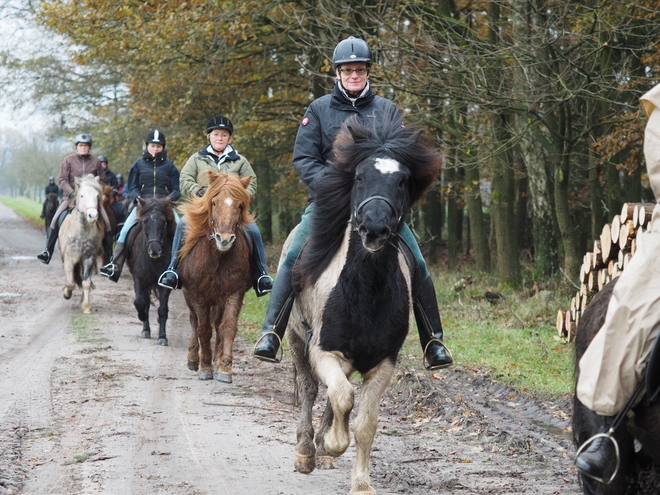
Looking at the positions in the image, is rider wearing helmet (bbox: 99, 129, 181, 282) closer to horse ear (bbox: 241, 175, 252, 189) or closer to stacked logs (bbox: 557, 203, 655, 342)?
horse ear (bbox: 241, 175, 252, 189)

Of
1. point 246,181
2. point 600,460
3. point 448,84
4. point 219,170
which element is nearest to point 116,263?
point 219,170

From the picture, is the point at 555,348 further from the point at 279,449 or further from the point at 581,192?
the point at 581,192

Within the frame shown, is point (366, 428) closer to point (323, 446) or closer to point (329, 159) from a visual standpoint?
point (323, 446)

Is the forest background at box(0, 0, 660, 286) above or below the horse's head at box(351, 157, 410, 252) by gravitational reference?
above

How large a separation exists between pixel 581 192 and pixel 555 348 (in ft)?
46.6

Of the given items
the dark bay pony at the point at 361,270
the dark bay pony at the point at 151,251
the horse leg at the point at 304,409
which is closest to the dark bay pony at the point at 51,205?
the dark bay pony at the point at 151,251

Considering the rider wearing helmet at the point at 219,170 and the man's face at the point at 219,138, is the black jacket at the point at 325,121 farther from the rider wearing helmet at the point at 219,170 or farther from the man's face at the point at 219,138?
the man's face at the point at 219,138

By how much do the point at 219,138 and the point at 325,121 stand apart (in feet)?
14.2

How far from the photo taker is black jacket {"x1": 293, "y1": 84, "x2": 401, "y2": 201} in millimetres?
6766

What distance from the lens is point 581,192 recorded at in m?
25.3

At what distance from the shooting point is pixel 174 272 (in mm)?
10625

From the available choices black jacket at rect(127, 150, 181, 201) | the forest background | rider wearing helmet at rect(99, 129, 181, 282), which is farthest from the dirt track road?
the forest background

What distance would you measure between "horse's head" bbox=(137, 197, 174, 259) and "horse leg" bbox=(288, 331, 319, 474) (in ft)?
20.0

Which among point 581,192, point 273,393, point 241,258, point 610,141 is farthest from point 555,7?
point 581,192
